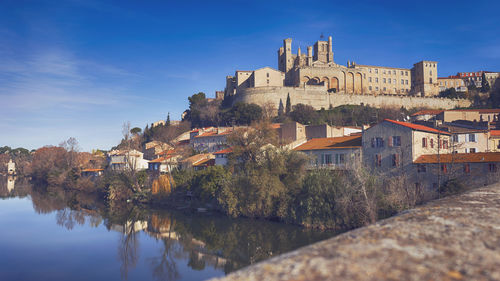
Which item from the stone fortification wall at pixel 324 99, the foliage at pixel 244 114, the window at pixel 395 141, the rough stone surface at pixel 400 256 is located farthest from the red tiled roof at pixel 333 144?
the stone fortification wall at pixel 324 99

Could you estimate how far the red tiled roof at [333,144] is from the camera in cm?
3406

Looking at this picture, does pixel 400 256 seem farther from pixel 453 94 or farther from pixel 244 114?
pixel 453 94

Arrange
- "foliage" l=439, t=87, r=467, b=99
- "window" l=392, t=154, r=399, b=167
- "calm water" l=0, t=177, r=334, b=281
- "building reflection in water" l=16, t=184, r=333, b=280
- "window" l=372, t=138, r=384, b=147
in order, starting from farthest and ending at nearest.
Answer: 1. "foliage" l=439, t=87, r=467, b=99
2. "window" l=372, t=138, r=384, b=147
3. "window" l=392, t=154, r=399, b=167
4. "building reflection in water" l=16, t=184, r=333, b=280
5. "calm water" l=0, t=177, r=334, b=281

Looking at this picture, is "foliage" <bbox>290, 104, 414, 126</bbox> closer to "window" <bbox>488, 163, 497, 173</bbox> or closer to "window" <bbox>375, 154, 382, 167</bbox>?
"window" <bbox>375, 154, 382, 167</bbox>

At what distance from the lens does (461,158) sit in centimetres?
2766

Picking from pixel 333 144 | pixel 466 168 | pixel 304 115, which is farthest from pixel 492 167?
pixel 304 115

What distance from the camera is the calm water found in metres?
19.1

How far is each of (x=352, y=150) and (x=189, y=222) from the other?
15370 millimetres

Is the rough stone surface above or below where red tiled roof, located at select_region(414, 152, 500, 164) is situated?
below

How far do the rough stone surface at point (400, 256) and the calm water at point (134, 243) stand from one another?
47.3ft

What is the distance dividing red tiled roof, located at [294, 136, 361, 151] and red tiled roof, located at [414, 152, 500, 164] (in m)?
5.89

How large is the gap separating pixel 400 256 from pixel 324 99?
78.3 m

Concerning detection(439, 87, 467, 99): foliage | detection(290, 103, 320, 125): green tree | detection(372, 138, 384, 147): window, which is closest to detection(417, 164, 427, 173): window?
detection(372, 138, 384, 147): window

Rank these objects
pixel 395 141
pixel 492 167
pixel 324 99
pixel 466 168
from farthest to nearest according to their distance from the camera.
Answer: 1. pixel 324 99
2. pixel 395 141
3. pixel 466 168
4. pixel 492 167
